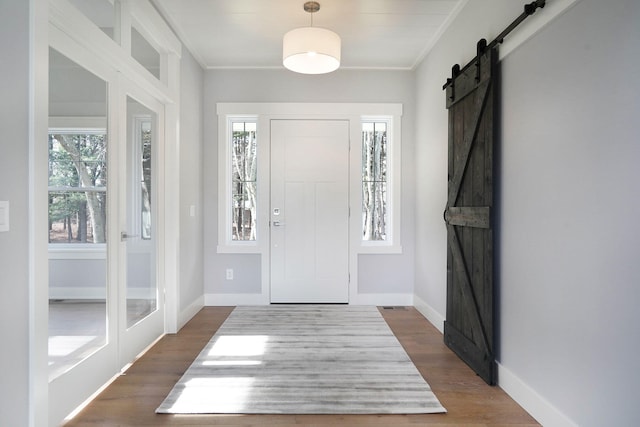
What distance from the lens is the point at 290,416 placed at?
6.43ft

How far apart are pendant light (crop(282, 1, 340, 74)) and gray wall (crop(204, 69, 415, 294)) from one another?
123 cm

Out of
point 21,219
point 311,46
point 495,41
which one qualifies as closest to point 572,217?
point 495,41

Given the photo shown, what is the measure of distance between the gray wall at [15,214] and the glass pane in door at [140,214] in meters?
0.96

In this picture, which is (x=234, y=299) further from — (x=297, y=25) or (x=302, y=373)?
(x=297, y=25)

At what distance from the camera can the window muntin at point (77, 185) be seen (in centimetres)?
189

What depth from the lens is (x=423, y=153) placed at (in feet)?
12.6

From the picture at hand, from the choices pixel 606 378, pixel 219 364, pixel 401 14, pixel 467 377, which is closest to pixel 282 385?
pixel 219 364

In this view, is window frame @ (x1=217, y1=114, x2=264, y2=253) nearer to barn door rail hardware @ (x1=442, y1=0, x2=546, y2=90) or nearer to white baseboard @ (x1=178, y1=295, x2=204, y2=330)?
white baseboard @ (x1=178, y1=295, x2=204, y2=330)

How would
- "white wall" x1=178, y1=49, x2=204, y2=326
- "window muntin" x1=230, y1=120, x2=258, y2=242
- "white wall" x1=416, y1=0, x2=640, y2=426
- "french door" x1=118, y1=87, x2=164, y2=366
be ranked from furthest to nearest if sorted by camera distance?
"window muntin" x1=230, y1=120, x2=258, y2=242, "white wall" x1=178, y1=49, x2=204, y2=326, "french door" x1=118, y1=87, x2=164, y2=366, "white wall" x1=416, y1=0, x2=640, y2=426

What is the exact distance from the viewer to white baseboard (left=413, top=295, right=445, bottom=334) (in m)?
3.32

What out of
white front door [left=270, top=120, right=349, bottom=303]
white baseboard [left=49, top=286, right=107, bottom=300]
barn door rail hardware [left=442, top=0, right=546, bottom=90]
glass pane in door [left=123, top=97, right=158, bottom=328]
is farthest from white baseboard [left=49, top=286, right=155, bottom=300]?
barn door rail hardware [left=442, top=0, right=546, bottom=90]

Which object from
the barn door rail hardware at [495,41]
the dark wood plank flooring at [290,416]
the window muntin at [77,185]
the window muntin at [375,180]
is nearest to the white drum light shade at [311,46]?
the barn door rail hardware at [495,41]

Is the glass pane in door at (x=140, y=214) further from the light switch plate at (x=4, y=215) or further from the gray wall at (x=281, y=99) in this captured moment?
the gray wall at (x=281, y=99)

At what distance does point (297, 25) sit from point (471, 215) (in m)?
2.21
